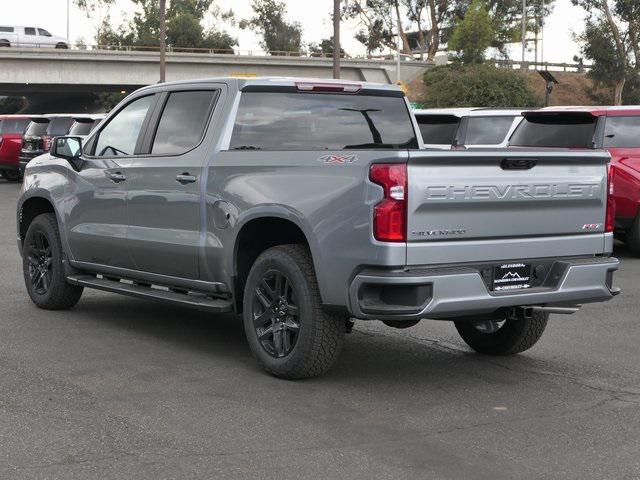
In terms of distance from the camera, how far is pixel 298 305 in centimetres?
641

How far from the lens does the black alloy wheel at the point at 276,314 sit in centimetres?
654

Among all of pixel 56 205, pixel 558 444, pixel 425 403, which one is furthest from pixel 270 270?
pixel 56 205

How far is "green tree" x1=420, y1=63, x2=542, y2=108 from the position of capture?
69125mm

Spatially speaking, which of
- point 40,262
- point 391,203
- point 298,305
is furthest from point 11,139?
point 391,203

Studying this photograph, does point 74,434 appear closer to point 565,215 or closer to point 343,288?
point 343,288

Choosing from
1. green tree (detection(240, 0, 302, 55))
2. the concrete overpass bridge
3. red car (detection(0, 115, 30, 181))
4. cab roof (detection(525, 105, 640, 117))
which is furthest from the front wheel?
green tree (detection(240, 0, 302, 55))

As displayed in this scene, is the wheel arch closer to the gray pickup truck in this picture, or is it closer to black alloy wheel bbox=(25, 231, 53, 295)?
black alloy wheel bbox=(25, 231, 53, 295)

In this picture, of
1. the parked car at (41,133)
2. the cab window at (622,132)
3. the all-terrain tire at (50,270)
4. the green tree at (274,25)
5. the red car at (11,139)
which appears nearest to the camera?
the all-terrain tire at (50,270)

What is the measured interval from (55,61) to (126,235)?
60.8 m

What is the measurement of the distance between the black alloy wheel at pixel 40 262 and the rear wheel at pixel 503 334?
369 centimetres

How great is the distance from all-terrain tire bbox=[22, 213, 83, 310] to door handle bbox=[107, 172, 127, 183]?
3.53ft

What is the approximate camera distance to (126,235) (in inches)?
316

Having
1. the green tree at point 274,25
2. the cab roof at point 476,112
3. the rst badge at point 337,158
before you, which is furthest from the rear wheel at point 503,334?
the green tree at point 274,25

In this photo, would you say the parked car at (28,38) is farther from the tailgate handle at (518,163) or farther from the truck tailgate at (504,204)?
the tailgate handle at (518,163)
